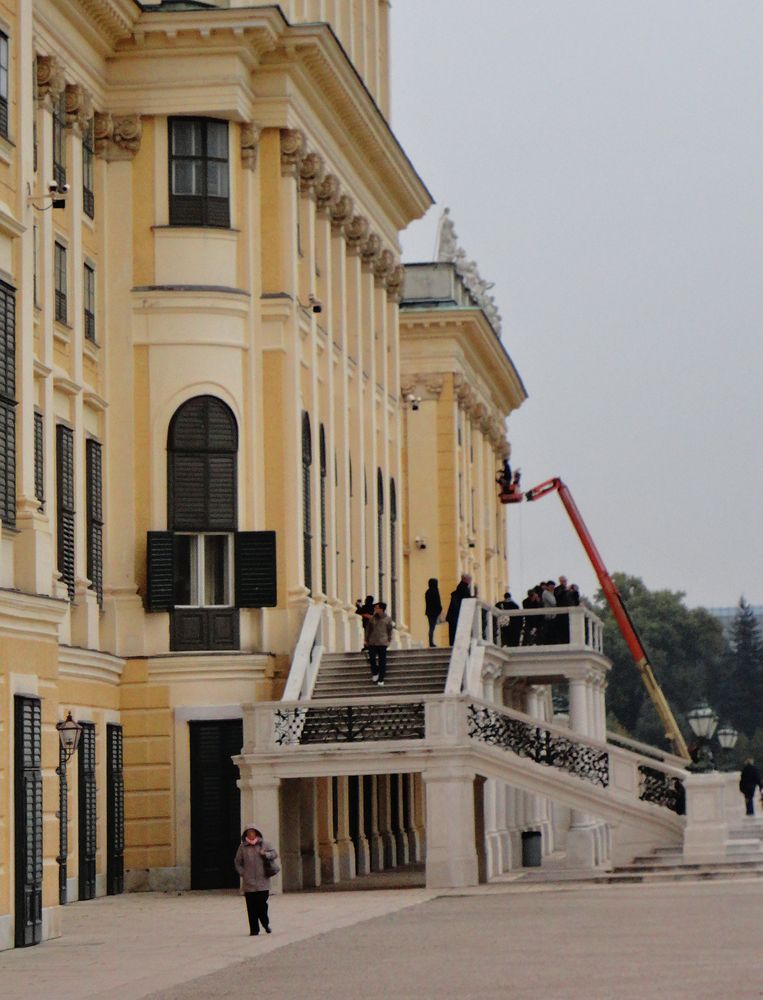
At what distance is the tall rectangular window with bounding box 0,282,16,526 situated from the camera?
103 feet

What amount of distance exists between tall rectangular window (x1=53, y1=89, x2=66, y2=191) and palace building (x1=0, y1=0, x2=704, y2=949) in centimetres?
8

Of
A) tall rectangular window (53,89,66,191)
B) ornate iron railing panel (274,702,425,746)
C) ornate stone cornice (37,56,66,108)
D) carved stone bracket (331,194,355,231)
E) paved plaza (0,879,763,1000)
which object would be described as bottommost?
paved plaza (0,879,763,1000)

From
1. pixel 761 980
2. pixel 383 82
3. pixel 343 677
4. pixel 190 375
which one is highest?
pixel 383 82

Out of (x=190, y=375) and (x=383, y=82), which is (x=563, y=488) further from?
(x=190, y=375)

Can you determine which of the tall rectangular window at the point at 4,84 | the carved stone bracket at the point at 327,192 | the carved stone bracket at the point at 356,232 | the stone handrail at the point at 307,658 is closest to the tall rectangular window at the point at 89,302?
the stone handrail at the point at 307,658

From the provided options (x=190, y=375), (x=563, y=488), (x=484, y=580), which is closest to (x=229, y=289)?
(x=190, y=375)

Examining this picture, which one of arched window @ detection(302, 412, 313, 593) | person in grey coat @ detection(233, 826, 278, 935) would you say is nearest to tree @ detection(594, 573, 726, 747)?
arched window @ detection(302, 412, 313, 593)

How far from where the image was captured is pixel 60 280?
42531mm

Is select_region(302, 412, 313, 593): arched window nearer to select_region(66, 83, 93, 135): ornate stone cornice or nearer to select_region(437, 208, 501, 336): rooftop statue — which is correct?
select_region(66, 83, 93, 135): ornate stone cornice

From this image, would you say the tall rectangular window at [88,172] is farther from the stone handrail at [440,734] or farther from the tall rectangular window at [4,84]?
the tall rectangular window at [4,84]

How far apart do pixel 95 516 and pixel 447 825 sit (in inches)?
315

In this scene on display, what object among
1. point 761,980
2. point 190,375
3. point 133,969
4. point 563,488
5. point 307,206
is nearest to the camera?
point 761,980

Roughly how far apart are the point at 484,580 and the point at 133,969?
187 feet

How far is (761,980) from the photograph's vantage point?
74.2 feet
